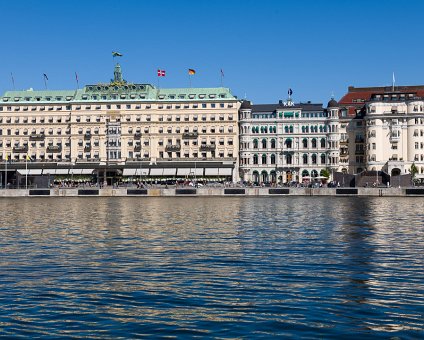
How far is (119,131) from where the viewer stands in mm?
183000

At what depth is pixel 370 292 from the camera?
27.9 m

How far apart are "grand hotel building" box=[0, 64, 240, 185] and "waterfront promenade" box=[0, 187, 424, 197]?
3413cm

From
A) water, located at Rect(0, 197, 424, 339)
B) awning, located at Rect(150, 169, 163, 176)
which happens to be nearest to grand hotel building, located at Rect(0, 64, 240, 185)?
awning, located at Rect(150, 169, 163, 176)

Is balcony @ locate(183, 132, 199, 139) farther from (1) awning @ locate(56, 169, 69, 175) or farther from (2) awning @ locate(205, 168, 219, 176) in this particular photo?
(1) awning @ locate(56, 169, 69, 175)

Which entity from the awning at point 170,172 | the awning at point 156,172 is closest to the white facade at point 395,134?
the awning at point 170,172

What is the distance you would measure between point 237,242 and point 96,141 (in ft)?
461

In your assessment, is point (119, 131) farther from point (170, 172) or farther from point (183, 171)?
point (183, 171)

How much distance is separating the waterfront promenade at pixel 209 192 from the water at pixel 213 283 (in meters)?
78.6

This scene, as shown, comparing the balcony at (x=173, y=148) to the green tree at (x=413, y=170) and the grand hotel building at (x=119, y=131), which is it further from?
the green tree at (x=413, y=170)

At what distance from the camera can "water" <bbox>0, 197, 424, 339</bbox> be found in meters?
22.7

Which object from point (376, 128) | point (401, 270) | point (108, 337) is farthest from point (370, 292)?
point (376, 128)

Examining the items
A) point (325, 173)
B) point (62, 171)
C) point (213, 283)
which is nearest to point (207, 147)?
point (325, 173)

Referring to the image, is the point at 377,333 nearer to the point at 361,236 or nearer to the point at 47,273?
the point at 47,273

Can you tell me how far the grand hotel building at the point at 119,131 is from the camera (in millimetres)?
179750
